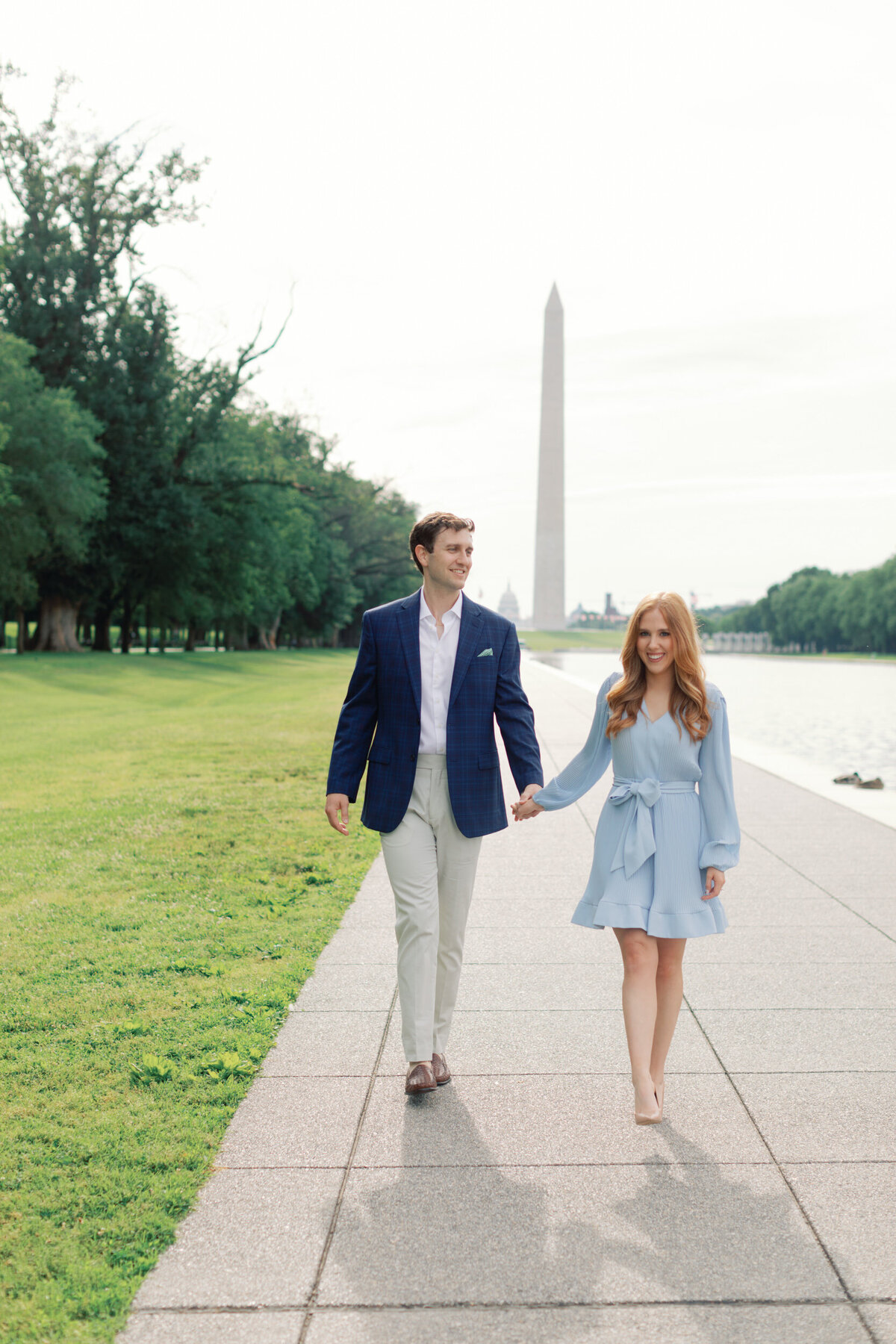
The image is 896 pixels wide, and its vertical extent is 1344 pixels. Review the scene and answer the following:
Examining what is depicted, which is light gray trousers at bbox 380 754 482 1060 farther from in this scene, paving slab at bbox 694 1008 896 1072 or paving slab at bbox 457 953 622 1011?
paving slab at bbox 694 1008 896 1072

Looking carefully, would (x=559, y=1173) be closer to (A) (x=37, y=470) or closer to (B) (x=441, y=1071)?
(B) (x=441, y=1071)

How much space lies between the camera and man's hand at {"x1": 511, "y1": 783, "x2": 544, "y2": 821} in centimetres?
406

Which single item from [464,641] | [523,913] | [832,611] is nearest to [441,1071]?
[464,641]

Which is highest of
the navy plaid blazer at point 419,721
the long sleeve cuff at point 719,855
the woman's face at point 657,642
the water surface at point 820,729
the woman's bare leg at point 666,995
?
the woman's face at point 657,642

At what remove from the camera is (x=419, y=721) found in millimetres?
3988

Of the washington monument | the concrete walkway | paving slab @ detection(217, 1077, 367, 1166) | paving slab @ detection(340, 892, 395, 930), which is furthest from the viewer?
the washington monument

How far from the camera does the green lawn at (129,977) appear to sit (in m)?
2.98

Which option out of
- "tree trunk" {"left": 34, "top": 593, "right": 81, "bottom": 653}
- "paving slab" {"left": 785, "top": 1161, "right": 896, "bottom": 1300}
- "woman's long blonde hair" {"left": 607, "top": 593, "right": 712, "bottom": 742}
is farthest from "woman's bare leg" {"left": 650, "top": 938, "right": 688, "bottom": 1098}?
"tree trunk" {"left": 34, "top": 593, "right": 81, "bottom": 653}

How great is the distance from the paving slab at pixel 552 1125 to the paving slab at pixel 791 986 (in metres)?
0.95

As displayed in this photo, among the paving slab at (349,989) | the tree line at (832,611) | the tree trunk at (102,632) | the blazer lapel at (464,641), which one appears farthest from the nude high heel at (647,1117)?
the tree line at (832,611)

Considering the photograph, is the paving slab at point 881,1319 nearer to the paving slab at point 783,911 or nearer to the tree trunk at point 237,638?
the paving slab at point 783,911

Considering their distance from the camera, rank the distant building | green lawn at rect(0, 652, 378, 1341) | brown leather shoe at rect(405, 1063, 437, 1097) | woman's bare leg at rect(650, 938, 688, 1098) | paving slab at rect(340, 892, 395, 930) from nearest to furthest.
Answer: green lawn at rect(0, 652, 378, 1341)
woman's bare leg at rect(650, 938, 688, 1098)
brown leather shoe at rect(405, 1063, 437, 1097)
paving slab at rect(340, 892, 395, 930)
the distant building

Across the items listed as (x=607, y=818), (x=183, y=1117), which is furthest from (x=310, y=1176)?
(x=607, y=818)

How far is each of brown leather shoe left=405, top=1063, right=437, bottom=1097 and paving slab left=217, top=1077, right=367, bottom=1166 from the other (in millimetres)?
170
